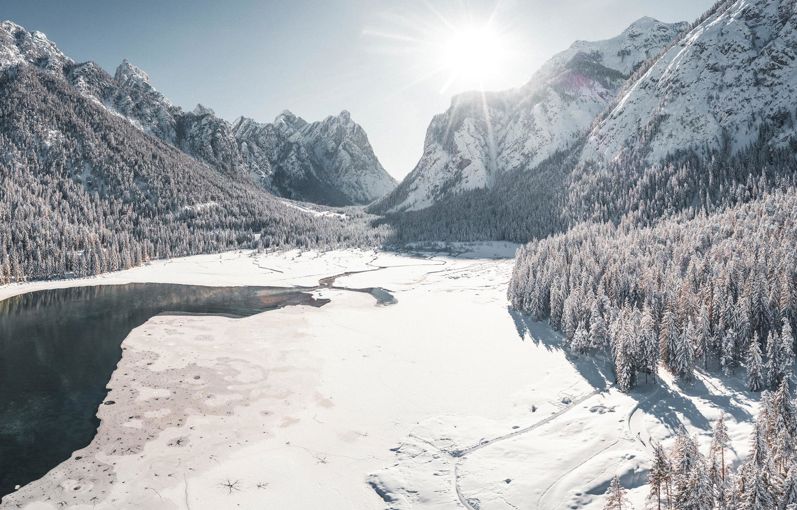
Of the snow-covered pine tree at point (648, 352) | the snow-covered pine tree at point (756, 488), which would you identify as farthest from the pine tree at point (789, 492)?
the snow-covered pine tree at point (648, 352)

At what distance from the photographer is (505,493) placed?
31453 mm

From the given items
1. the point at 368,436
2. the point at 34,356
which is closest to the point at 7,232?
the point at 34,356

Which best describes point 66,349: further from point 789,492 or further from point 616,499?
point 789,492

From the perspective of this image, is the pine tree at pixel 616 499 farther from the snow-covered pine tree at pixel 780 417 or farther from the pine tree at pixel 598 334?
the pine tree at pixel 598 334

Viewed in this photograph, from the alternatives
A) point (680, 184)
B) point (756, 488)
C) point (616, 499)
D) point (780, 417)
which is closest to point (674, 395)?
point (780, 417)

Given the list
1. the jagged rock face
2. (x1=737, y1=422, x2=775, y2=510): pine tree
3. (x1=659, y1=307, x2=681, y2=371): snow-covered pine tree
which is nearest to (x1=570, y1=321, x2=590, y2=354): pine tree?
(x1=659, y1=307, x2=681, y2=371): snow-covered pine tree

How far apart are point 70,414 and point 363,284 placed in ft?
295

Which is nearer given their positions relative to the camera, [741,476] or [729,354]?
[741,476]

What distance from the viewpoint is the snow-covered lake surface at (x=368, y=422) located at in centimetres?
3175

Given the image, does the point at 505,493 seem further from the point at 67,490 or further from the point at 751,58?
the point at 751,58

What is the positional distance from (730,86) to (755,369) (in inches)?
7330

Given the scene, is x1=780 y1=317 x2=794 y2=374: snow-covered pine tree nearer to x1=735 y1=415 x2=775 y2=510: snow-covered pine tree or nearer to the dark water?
x1=735 y1=415 x2=775 y2=510: snow-covered pine tree

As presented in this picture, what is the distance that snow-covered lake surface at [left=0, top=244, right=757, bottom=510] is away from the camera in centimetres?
3175

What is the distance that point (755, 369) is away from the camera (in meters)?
43.6
